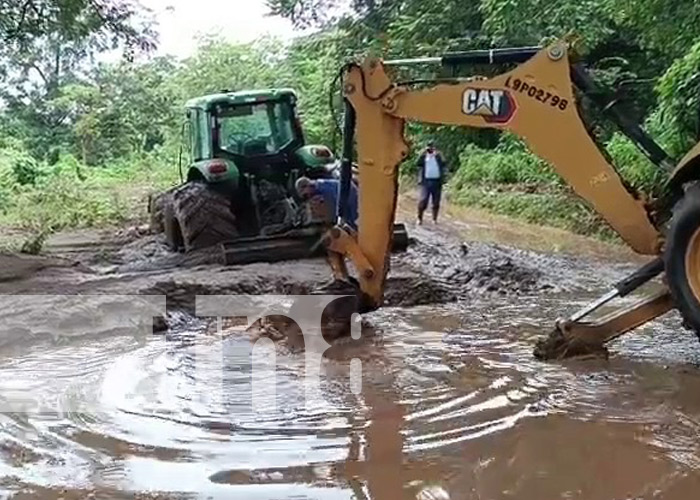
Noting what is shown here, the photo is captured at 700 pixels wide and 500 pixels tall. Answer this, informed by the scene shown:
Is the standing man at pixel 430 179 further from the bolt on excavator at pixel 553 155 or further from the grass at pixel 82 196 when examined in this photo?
the bolt on excavator at pixel 553 155

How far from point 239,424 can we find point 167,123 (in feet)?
108

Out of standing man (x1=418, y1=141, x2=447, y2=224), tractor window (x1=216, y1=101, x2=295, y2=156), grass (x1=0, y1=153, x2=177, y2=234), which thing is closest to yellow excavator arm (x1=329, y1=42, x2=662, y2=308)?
tractor window (x1=216, y1=101, x2=295, y2=156)

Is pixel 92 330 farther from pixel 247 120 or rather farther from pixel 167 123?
pixel 167 123

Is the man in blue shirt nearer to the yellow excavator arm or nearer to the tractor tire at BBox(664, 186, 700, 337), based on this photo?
the yellow excavator arm

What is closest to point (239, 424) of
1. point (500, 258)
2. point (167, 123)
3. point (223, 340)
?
point (223, 340)

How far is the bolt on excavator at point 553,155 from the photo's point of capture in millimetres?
6160

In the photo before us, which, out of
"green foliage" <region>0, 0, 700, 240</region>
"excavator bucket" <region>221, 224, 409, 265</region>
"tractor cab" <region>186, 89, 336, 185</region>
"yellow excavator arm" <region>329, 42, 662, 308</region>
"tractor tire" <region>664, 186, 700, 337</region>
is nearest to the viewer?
"tractor tire" <region>664, 186, 700, 337</region>

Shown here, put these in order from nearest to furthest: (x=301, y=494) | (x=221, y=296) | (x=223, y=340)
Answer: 1. (x=301, y=494)
2. (x=223, y=340)
3. (x=221, y=296)

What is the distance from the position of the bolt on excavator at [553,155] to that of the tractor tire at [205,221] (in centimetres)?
462

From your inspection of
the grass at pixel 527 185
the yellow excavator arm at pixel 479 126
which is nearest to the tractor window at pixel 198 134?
the grass at pixel 527 185

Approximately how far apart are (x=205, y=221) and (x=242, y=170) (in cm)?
101

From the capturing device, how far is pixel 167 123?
3725 centimetres

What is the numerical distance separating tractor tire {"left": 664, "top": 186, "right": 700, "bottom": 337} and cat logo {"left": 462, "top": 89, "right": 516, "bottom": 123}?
1.27 meters

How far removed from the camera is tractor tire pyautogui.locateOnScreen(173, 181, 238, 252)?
11.7m
